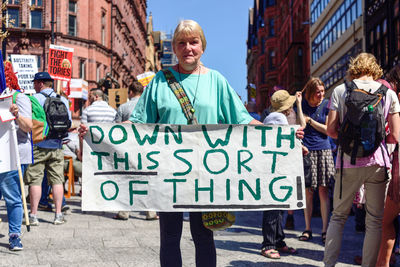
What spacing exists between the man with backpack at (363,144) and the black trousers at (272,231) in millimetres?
1080

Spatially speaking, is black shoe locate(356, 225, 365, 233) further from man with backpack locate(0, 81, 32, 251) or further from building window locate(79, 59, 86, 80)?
building window locate(79, 59, 86, 80)

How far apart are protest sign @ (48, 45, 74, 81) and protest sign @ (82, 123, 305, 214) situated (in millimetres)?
8825

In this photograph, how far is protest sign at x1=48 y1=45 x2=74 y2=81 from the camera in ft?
39.5

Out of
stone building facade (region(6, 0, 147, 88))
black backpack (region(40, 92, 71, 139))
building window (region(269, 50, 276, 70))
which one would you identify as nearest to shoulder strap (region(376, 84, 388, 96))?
black backpack (region(40, 92, 71, 139))

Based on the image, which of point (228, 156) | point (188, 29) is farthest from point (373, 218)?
point (188, 29)

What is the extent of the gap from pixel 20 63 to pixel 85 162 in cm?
1072

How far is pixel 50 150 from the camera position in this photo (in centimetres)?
771

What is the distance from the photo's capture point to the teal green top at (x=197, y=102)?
3541 millimetres

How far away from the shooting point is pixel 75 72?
3719 cm

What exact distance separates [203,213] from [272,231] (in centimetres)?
225

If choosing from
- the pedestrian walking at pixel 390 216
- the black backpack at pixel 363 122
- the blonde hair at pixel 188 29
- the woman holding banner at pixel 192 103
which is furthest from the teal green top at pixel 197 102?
the pedestrian walking at pixel 390 216

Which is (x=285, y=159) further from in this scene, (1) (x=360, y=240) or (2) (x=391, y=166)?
(1) (x=360, y=240)

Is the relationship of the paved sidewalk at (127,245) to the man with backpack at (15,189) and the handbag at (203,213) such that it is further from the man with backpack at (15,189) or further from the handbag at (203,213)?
the handbag at (203,213)

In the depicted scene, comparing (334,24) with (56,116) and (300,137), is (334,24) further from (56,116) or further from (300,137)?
(300,137)
